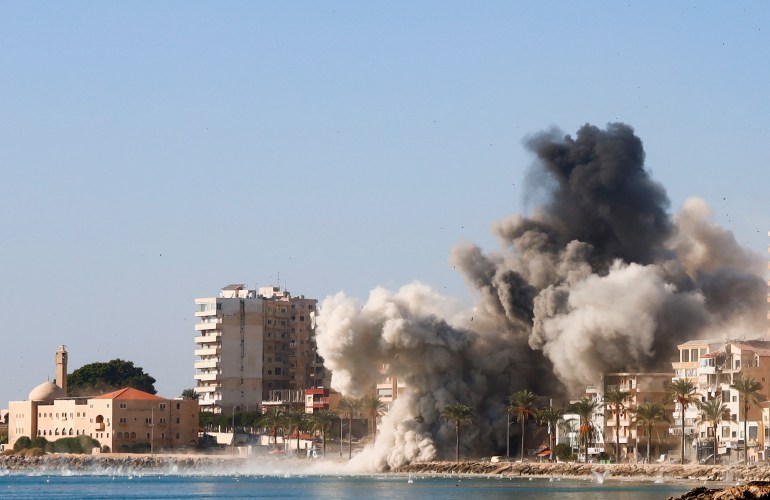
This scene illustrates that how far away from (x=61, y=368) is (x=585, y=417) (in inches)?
3033

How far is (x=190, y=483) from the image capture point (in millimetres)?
138750

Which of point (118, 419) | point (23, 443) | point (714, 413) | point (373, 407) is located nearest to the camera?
point (714, 413)

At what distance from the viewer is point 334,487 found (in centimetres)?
12050

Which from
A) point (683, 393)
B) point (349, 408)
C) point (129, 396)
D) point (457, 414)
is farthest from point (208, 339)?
point (683, 393)

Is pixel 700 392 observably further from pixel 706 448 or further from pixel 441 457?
pixel 441 457

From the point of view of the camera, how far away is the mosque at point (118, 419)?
169375 millimetres

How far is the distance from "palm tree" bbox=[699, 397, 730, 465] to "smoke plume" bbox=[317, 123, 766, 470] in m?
8.32

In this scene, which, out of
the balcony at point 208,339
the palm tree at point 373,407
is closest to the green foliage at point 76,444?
the palm tree at point 373,407

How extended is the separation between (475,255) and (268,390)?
67.0 metres

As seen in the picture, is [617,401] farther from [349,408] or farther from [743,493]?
[743,493]

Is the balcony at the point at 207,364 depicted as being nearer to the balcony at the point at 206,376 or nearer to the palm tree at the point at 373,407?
the balcony at the point at 206,376

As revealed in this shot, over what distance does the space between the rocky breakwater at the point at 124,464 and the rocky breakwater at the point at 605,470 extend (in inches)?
1298

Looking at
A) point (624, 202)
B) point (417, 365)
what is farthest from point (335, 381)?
point (624, 202)

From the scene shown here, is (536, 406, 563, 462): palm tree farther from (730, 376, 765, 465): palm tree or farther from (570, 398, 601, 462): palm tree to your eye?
(730, 376, 765, 465): palm tree
